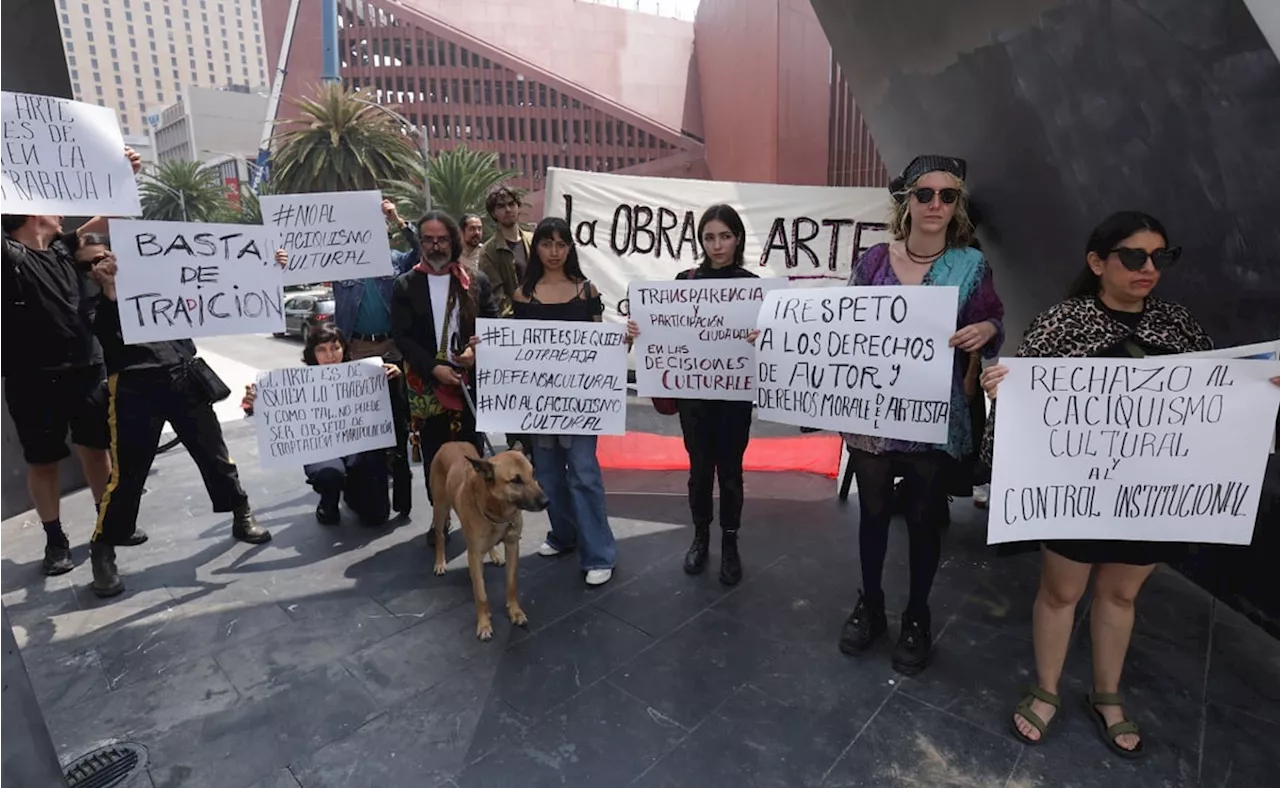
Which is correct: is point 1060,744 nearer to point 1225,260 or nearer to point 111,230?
point 1225,260

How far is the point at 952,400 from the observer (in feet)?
9.20

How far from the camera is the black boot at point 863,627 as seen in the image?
3.13 meters

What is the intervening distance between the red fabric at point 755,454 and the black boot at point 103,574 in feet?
10.9

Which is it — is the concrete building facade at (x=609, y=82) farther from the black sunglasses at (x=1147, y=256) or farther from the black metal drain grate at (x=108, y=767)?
the black metal drain grate at (x=108, y=767)

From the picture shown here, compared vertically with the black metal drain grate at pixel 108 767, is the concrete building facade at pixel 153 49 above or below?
above

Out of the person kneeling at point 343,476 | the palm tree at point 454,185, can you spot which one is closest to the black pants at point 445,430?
the person kneeling at point 343,476

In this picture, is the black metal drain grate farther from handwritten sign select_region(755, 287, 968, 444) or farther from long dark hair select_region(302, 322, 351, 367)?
handwritten sign select_region(755, 287, 968, 444)

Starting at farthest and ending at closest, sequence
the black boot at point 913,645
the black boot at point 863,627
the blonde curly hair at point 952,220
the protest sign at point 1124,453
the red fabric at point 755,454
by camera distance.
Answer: the red fabric at point 755,454 < the black boot at point 863,627 < the black boot at point 913,645 < the blonde curly hair at point 952,220 < the protest sign at point 1124,453

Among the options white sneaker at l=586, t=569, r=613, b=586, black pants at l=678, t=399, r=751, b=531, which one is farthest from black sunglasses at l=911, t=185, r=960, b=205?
white sneaker at l=586, t=569, r=613, b=586

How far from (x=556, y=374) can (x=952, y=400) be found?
1.98m

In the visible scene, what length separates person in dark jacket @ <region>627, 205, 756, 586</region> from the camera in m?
3.63

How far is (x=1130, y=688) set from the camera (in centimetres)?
287

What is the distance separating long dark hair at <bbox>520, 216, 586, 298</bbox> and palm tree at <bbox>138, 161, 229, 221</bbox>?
48.4m

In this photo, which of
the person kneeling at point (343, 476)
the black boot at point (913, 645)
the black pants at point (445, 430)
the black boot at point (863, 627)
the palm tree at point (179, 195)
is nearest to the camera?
the black boot at point (913, 645)
